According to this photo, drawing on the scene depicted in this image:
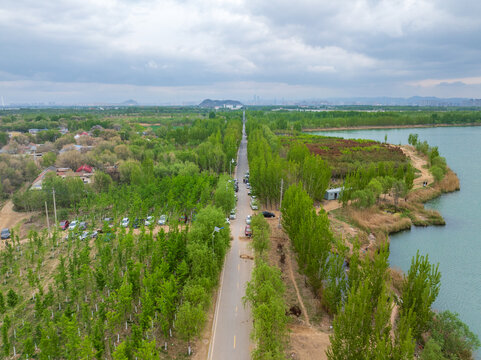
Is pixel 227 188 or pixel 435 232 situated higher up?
pixel 227 188

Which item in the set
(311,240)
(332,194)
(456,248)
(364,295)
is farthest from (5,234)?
(456,248)

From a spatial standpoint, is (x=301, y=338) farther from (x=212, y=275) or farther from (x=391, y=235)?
(x=391, y=235)

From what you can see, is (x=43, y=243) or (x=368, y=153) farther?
(x=368, y=153)

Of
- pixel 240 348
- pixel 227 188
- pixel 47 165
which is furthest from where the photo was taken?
pixel 47 165

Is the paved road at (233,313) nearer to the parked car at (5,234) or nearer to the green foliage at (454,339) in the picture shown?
the green foliage at (454,339)

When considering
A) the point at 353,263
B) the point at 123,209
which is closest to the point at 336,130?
the point at 123,209

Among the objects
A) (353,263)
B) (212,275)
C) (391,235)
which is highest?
(353,263)
